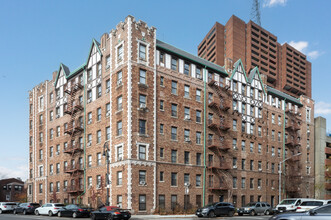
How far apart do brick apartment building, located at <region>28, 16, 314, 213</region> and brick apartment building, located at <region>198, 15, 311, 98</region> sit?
6564 cm

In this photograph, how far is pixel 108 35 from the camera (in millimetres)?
45469

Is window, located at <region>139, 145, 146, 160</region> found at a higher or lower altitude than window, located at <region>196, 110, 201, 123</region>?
lower

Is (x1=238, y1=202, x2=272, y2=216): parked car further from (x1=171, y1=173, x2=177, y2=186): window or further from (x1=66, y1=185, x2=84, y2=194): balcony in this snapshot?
(x1=66, y1=185, x2=84, y2=194): balcony

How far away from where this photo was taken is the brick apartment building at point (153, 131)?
39312 millimetres

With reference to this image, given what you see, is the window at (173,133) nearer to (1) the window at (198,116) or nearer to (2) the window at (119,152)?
(1) the window at (198,116)

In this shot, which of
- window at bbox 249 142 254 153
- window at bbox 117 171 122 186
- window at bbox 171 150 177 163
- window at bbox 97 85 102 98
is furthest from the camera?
window at bbox 249 142 254 153

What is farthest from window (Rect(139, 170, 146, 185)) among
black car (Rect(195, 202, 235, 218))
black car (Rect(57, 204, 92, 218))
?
black car (Rect(195, 202, 235, 218))

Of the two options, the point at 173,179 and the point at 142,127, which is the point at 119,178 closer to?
the point at 142,127

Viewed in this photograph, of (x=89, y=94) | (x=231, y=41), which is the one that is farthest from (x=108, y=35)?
(x=231, y=41)

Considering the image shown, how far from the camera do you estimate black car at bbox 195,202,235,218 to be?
1324 inches

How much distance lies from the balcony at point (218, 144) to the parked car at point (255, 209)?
9311 millimetres

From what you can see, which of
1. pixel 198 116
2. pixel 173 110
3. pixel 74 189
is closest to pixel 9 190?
pixel 74 189

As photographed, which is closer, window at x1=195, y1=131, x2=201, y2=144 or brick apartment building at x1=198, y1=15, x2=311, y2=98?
window at x1=195, y1=131, x2=201, y2=144

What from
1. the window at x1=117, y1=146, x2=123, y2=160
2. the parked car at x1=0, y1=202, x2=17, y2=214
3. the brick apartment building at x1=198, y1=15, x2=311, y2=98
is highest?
the brick apartment building at x1=198, y1=15, x2=311, y2=98
